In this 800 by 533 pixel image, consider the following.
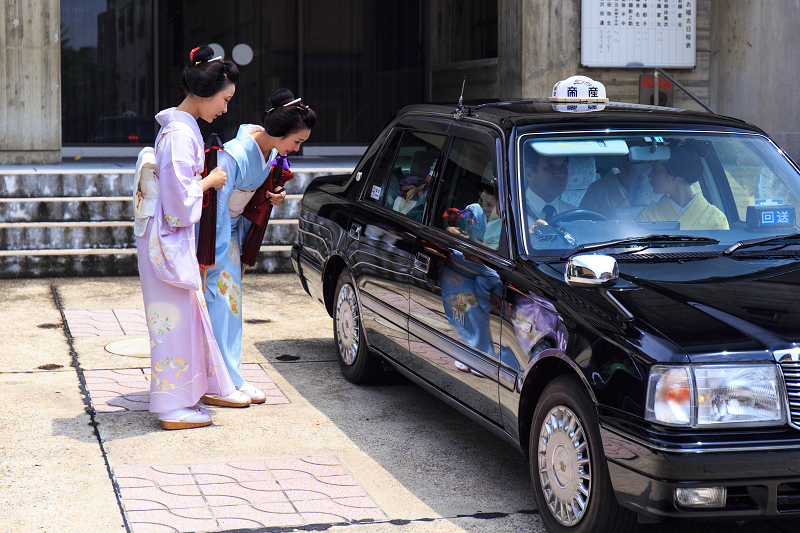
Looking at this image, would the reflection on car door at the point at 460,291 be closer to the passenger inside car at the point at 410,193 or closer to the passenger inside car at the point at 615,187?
the passenger inside car at the point at 410,193

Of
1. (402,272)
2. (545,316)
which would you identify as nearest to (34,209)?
(402,272)

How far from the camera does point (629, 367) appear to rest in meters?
3.26

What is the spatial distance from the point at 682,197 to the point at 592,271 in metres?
0.98

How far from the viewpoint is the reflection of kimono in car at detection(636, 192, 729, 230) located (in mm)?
4227

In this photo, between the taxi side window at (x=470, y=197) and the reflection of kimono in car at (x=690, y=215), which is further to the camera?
the taxi side window at (x=470, y=197)

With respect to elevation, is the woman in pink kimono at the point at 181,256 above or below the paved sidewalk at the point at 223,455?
above

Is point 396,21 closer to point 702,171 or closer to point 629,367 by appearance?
point 702,171

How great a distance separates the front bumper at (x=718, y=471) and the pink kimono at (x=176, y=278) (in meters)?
Result: 2.54

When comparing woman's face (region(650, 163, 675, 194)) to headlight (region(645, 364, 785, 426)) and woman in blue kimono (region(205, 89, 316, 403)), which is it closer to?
headlight (region(645, 364, 785, 426))

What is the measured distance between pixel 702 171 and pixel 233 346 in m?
2.70

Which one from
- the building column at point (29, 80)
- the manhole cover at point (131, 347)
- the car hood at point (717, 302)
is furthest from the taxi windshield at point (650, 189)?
the building column at point (29, 80)

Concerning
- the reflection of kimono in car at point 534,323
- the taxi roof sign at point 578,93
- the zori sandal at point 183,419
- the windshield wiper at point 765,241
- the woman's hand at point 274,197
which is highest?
the taxi roof sign at point 578,93

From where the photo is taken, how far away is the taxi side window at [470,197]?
172 inches

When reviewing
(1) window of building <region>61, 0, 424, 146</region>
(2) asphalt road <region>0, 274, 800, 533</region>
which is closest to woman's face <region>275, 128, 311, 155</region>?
(2) asphalt road <region>0, 274, 800, 533</region>
